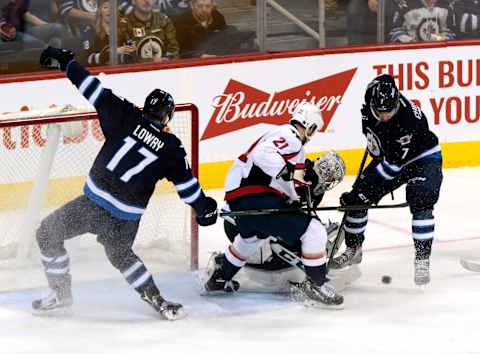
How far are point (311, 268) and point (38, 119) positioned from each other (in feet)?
4.78

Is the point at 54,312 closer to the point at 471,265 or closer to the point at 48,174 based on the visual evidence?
the point at 48,174

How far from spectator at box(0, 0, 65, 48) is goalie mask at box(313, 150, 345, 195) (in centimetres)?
244

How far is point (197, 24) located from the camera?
27.5ft

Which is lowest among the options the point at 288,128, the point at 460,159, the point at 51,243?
the point at 460,159

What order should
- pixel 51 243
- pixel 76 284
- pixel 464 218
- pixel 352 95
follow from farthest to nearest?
1. pixel 352 95
2. pixel 464 218
3. pixel 76 284
4. pixel 51 243

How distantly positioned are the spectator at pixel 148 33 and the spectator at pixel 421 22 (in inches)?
63.4

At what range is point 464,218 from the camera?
7.73 m

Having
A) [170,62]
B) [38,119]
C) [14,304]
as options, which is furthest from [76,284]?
[170,62]

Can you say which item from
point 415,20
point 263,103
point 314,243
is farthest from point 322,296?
point 415,20

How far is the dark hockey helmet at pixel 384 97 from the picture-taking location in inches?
234

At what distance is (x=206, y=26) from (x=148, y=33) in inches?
16.0

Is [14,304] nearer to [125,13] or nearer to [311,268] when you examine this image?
[311,268]

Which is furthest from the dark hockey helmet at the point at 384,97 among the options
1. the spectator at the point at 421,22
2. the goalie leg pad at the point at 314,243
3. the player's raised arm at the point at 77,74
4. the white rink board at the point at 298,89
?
the spectator at the point at 421,22

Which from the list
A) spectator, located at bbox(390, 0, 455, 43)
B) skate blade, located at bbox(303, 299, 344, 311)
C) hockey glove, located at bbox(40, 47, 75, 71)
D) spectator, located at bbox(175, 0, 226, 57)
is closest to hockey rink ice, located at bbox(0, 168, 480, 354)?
skate blade, located at bbox(303, 299, 344, 311)
